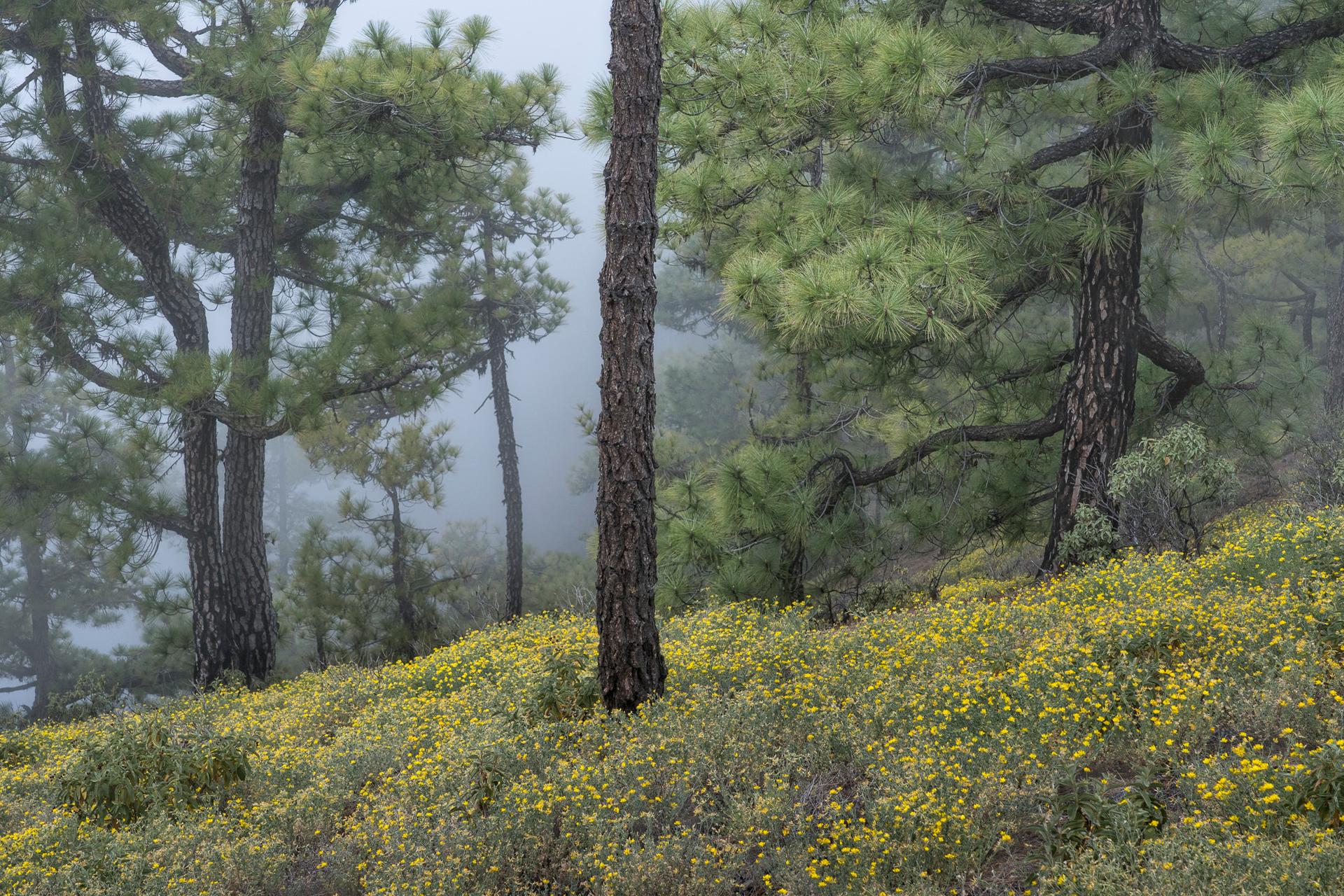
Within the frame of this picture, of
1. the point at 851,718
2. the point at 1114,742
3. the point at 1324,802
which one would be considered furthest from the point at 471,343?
the point at 1324,802

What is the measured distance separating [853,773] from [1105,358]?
459cm

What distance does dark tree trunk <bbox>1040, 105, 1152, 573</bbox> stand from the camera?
24.4 feet

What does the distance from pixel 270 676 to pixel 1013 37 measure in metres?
10.1

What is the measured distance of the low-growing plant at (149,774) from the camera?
5.05 meters

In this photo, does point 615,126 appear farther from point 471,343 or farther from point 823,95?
point 471,343

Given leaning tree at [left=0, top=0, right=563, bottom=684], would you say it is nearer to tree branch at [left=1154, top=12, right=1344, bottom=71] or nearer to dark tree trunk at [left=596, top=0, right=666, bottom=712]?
dark tree trunk at [left=596, top=0, right=666, bottom=712]

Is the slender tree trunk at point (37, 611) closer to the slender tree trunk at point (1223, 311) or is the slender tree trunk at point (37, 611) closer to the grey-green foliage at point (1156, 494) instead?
the grey-green foliage at point (1156, 494)

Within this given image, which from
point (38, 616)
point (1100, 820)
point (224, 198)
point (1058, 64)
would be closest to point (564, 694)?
point (1100, 820)

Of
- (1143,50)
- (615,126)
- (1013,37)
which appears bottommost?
(615,126)

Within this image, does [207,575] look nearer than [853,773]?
No

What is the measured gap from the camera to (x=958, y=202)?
741 cm

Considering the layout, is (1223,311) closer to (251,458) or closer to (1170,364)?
(1170,364)

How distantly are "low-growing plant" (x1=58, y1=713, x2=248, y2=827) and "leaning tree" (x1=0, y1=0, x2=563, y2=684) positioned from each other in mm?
4599

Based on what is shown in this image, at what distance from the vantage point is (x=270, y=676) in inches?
430
